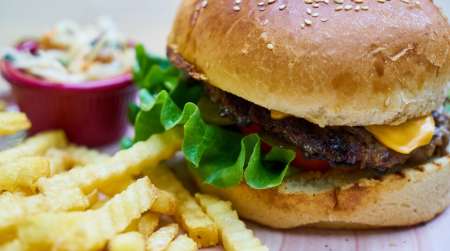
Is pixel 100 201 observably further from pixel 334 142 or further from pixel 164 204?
pixel 334 142

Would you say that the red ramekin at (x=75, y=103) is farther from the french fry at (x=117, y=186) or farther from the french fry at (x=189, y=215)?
the french fry at (x=117, y=186)

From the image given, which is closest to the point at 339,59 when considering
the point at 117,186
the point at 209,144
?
the point at 209,144

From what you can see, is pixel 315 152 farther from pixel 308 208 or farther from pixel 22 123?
pixel 22 123

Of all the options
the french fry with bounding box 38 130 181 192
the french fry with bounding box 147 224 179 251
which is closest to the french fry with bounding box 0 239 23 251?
the french fry with bounding box 38 130 181 192

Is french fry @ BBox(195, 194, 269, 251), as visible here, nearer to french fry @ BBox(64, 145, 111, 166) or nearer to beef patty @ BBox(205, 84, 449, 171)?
beef patty @ BBox(205, 84, 449, 171)

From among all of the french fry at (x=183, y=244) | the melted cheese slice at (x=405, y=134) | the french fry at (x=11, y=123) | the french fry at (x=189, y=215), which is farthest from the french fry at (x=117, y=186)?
the melted cheese slice at (x=405, y=134)
